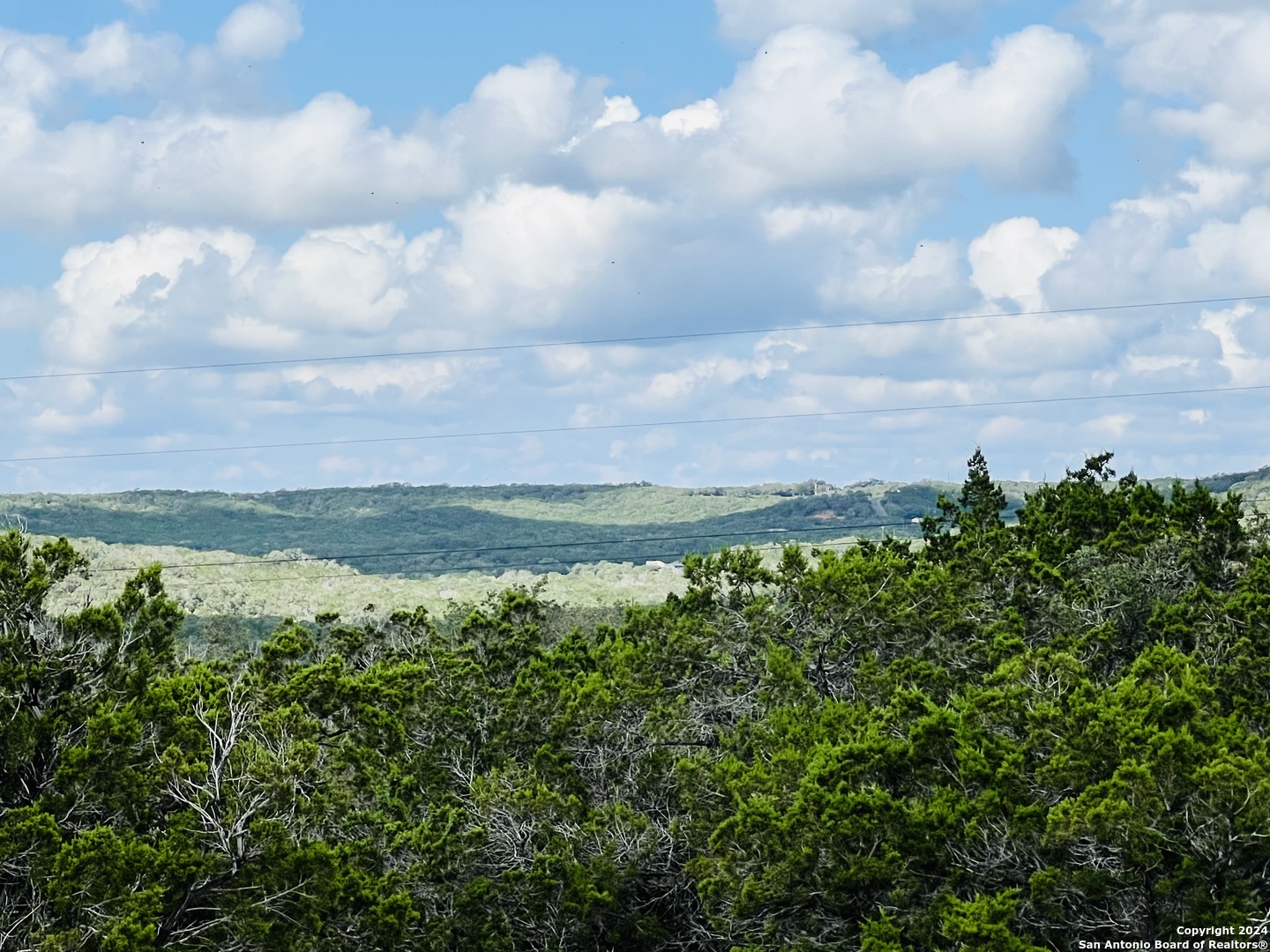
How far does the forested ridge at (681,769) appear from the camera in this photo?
2442 cm

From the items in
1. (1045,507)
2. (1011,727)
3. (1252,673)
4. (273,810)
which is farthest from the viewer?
(1045,507)

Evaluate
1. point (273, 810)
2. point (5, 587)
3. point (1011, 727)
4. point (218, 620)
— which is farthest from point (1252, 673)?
point (218, 620)

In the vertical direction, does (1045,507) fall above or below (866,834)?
above

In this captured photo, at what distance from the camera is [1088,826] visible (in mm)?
24609

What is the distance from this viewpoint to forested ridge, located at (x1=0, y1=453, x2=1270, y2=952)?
80.1ft

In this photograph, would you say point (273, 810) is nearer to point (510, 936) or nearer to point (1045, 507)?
point (510, 936)

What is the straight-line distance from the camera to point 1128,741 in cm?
2536

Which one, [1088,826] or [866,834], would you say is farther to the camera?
[866,834]

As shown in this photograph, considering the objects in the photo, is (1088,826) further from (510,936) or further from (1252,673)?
(510,936)

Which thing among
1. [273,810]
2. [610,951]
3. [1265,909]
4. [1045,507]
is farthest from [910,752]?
[1045,507]

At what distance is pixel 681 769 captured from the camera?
3231 cm

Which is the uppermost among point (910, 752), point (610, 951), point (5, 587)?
point (5, 587)

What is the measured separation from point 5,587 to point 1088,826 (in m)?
17.1

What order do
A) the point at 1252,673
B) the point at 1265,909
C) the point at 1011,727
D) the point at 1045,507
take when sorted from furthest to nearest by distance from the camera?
the point at 1045,507, the point at 1252,673, the point at 1011,727, the point at 1265,909
